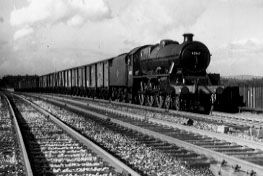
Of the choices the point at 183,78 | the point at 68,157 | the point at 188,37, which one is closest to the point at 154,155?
the point at 68,157

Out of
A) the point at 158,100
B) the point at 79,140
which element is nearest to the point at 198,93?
the point at 158,100

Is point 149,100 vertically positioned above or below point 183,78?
below

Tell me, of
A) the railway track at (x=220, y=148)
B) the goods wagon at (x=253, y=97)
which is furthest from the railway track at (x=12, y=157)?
the goods wagon at (x=253, y=97)

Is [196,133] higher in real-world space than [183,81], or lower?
lower

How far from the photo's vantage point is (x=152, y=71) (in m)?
20.5

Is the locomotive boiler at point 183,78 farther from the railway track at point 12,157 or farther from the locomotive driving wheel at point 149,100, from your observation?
the railway track at point 12,157

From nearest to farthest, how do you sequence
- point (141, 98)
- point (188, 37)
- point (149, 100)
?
1. point (188, 37)
2. point (149, 100)
3. point (141, 98)

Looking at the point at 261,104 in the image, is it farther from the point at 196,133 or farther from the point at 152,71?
the point at 196,133

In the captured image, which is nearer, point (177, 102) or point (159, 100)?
point (177, 102)

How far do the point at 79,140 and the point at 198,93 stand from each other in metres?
8.42

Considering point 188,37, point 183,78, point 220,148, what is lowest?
point 220,148

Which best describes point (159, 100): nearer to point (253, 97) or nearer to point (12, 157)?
point (253, 97)

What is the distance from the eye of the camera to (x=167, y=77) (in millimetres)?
17859

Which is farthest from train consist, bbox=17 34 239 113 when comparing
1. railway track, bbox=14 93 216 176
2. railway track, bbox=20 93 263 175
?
railway track, bbox=14 93 216 176
